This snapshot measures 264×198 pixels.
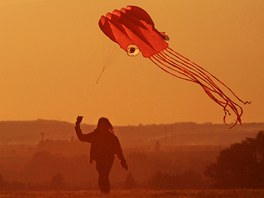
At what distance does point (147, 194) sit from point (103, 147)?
1.79ft

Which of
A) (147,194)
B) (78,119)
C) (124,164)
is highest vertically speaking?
(78,119)

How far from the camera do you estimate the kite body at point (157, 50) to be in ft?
17.7

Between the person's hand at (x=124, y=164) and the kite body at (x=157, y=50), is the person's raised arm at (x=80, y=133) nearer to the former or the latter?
the person's hand at (x=124, y=164)

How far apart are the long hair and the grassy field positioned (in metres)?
0.53

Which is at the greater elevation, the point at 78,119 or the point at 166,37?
the point at 166,37

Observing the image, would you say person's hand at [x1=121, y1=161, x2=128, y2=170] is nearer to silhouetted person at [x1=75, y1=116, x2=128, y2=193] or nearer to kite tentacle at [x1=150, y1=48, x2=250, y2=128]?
silhouetted person at [x1=75, y1=116, x2=128, y2=193]

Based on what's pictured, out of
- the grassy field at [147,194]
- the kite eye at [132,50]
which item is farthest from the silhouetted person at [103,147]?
the kite eye at [132,50]

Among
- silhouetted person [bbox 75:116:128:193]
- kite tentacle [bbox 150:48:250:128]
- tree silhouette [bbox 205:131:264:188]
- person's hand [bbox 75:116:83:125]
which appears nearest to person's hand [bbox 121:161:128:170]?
silhouetted person [bbox 75:116:128:193]

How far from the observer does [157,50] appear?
5.51 metres

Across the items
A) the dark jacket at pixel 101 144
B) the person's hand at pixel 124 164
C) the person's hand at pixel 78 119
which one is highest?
the person's hand at pixel 78 119

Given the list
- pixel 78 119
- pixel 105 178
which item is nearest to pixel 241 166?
pixel 105 178

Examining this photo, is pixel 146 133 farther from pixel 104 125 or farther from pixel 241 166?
pixel 241 166

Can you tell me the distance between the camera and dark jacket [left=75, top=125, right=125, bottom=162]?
18.3ft

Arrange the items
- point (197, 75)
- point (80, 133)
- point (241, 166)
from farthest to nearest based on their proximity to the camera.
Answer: point (80, 133), point (197, 75), point (241, 166)
